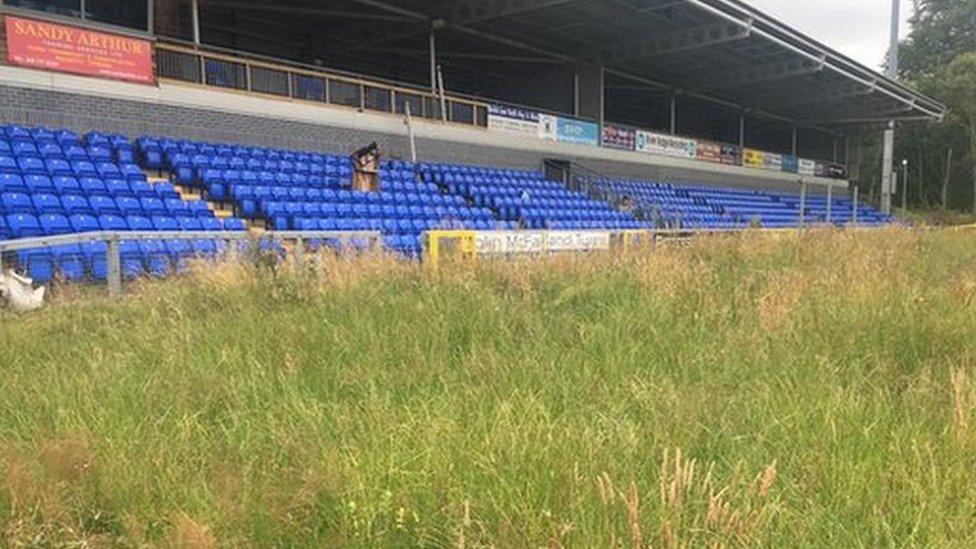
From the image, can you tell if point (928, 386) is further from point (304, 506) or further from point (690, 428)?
point (304, 506)

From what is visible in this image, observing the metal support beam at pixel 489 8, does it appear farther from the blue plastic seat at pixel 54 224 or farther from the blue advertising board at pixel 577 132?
the blue plastic seat at pixel 54 224

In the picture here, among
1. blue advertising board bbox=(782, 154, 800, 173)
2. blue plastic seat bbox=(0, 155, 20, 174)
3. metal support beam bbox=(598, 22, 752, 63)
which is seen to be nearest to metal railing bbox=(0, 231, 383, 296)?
blue plastic seat bbox=(0, 155, 20, 174)

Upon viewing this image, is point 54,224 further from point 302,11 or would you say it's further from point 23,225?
point 302,11

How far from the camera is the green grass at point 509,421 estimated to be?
111 inches

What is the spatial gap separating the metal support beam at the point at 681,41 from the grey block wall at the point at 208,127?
276 inches

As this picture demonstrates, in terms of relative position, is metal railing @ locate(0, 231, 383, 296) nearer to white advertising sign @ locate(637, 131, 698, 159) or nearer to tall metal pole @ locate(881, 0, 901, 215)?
white advertising sign @ locate(637, 131, 698, 159)

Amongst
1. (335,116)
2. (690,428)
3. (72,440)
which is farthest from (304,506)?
(335,116)

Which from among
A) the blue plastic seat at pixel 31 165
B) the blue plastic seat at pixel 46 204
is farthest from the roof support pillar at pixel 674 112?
the blue plastic seat at pixel 46 204

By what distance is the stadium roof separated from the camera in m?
28.4

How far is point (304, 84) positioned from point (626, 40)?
52.7 ft

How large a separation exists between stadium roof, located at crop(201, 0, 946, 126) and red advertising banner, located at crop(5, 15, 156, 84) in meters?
10.3

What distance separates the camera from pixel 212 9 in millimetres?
28656

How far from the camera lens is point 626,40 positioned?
110 ft

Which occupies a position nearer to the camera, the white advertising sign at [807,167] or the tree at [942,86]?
the white advertising sign at [807,167]
